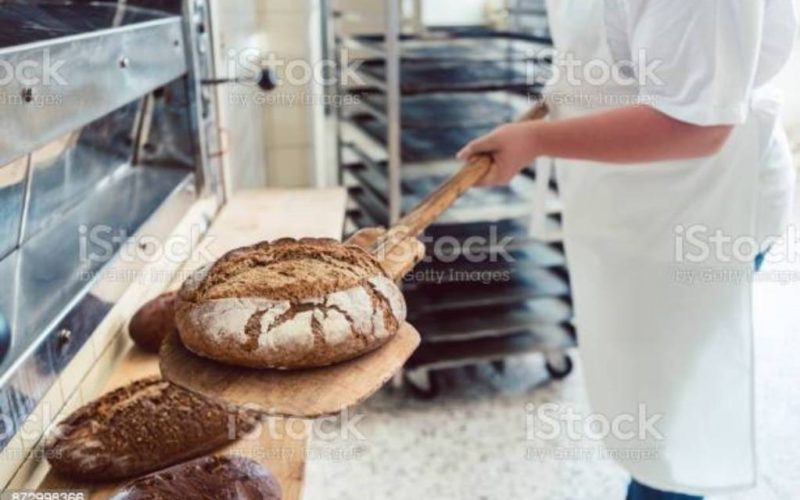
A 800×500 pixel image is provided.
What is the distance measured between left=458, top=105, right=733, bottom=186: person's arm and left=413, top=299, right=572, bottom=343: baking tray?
108 centimetres

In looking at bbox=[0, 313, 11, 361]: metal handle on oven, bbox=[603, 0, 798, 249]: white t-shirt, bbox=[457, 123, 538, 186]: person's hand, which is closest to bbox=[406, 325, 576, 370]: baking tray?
bbox=[457, 123, 538, 186]: person's hand

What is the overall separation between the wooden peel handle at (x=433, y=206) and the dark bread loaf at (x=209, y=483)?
29 cm

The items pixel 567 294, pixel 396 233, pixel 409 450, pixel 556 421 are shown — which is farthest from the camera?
pixel 567 294

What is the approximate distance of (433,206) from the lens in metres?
1.01

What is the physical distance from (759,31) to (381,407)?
1.55 meters

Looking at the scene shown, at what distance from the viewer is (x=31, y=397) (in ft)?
2.47

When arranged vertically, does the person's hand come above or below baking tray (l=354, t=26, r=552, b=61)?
below

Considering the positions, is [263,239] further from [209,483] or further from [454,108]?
[454,108]

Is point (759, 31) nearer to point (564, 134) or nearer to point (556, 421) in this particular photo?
point (564, 134)

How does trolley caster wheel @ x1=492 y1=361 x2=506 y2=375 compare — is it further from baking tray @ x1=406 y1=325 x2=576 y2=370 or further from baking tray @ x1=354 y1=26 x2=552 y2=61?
baking tray @ x1=354 y1=26 x2=552 y2=61

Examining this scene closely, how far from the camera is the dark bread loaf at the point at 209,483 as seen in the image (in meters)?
0.70

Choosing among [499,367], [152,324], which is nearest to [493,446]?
[499,367]

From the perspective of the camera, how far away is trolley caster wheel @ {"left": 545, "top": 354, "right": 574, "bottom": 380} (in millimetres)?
2299

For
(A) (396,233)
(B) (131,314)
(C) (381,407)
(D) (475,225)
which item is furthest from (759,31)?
(C) (381,407)
